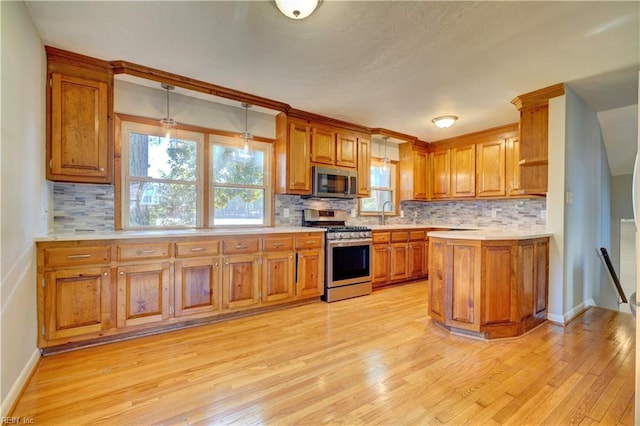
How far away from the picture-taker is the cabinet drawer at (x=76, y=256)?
90.1 inches

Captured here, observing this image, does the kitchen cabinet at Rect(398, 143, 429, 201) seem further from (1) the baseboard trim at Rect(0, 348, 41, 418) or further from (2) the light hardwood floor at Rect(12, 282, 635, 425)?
(1) the baseboard trim at Rect(0, 348, 41, 418)

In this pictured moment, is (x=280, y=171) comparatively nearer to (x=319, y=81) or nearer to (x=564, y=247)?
(x=319, y=81)

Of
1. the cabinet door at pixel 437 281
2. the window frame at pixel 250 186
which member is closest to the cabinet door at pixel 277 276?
the window frame at pixel 250 186

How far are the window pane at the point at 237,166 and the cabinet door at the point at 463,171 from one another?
10.9 ft

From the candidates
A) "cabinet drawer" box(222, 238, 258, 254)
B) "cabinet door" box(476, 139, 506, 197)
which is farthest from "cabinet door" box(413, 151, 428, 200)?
"cabinet drawer" box(222, 238, 258, 254)

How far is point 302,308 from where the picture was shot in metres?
3.56

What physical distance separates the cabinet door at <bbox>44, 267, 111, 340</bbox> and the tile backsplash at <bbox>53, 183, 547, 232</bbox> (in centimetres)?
67

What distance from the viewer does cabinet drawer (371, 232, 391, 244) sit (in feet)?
14.6

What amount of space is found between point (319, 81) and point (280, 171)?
4.41 feet

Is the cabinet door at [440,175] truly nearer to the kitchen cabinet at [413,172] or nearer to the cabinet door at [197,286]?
the kitchen cabinet at [413,172]

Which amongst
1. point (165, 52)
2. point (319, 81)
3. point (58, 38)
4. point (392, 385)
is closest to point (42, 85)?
point (58, 38)

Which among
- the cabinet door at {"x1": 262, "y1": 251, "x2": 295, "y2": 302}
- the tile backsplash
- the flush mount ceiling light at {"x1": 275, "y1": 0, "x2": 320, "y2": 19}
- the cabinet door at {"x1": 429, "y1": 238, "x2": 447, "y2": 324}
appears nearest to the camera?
the flush mount ceiling light at {"x1": 275, "y1": 0, "x2": 320, "y2": 19}

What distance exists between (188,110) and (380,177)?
133 inches

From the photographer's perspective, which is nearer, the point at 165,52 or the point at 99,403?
the point at 99,403
